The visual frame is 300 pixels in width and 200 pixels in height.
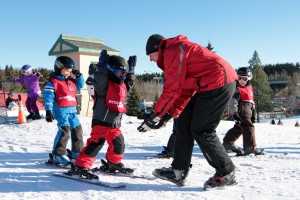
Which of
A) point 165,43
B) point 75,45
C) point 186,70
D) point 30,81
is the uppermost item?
point 75,45

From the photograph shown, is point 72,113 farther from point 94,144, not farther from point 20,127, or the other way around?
point 20,127

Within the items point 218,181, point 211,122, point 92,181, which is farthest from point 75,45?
point 218,181

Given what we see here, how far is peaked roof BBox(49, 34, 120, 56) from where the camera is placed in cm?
2052

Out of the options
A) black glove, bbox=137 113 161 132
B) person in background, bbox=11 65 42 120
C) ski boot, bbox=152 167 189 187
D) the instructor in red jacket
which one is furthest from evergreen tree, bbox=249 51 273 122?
black glove, bbox=137 113 161 132

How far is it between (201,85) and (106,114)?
4.38 feet

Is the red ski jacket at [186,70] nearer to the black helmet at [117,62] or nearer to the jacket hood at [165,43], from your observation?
the jacket hood at [165,43]

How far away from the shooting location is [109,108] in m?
4.19

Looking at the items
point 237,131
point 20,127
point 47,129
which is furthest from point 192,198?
point 20,127

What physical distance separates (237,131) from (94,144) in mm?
3562

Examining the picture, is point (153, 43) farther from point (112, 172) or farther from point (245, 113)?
point (245, 113)

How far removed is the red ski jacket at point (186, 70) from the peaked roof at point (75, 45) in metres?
17.5

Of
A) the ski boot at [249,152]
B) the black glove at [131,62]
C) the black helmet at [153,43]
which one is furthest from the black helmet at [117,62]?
the ski boot at [249,152]

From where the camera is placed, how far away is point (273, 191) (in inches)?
134

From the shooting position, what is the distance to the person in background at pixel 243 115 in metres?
6.38
